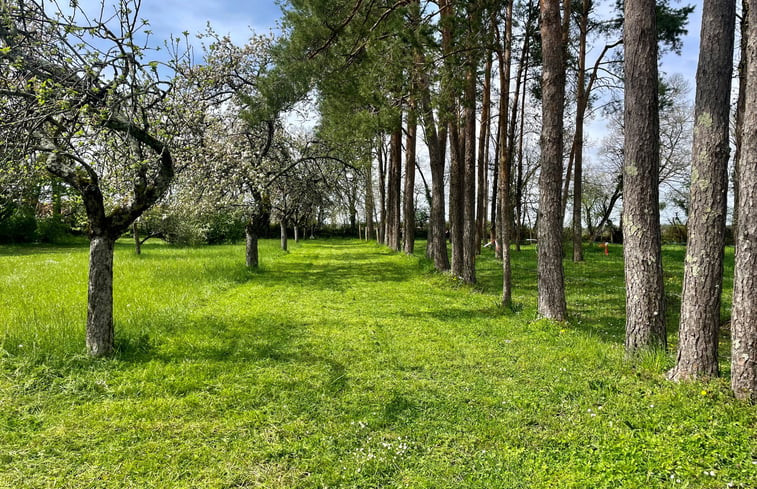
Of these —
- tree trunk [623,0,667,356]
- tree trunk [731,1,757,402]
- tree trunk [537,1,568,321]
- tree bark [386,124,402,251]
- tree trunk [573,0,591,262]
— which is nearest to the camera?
tree trunk [731,1,757,402]

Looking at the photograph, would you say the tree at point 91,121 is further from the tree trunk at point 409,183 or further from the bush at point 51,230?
the bush at point 51,230

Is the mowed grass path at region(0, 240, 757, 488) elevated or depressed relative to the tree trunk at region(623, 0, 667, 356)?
depressed

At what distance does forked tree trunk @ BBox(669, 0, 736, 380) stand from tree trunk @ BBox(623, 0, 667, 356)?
2.49ft

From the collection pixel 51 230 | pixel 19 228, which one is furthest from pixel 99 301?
pixel 51 230

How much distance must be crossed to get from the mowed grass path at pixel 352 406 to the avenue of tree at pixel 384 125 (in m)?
0.64

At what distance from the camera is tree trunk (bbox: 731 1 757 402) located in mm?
3660

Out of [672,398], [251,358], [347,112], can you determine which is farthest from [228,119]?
[672,398]

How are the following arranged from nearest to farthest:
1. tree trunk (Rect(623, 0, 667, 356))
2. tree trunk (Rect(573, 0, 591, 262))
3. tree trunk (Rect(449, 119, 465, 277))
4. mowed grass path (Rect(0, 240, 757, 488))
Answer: mowed grass path (Rect(0, 240, 757, 488)) → tree trunk (Rect(623, 0, 667, 356)) → tree trunk (Rect(449, 119, 465, 277)) → tree trunk (Rect(573, 0, 591, 262))

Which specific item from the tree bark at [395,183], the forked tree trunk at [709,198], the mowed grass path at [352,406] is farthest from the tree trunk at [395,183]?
the forked tree trunk at [709,198]

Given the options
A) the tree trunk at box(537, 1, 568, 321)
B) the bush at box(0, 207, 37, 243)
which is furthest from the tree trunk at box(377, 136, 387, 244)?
the bush at box(0, 207, 37, 243)

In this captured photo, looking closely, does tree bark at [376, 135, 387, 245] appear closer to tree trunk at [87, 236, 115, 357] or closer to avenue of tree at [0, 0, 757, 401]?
avenue of tree at [0, 0, 757, 401]

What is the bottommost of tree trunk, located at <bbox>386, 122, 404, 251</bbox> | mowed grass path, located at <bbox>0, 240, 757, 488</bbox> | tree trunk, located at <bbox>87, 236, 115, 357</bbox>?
mowed grass path, located at <bbox>0, 240, 757, 488</bbox>

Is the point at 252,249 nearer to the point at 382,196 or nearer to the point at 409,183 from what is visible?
the point at 409,183

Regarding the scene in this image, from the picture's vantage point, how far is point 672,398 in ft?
12.9
